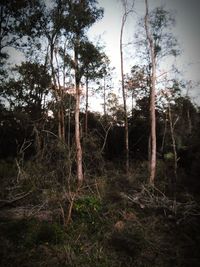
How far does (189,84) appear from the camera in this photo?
1741 cm

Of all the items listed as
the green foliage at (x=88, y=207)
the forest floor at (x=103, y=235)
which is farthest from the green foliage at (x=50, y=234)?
the green foliage at (x=88, y=207)

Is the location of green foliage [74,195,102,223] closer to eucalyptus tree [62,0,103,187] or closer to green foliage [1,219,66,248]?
green foliage [1,219,66,248]

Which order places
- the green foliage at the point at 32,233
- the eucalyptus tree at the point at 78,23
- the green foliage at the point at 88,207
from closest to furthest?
the green foliage at the point at 32,233
the green foliage at the point at 88,207
the eucalyptus tree at the point at 78,23

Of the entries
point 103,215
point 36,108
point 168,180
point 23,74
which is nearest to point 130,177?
point 168,180

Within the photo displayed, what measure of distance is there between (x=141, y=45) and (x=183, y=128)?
33.9 ft

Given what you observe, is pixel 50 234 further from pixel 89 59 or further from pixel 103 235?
pixel 89 59

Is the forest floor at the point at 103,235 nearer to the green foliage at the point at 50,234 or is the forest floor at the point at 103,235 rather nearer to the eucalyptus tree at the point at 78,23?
the green foliage at the point at 50,234

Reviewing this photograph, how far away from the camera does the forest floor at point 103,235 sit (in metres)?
5.83

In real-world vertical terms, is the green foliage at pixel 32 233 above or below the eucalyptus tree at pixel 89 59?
below

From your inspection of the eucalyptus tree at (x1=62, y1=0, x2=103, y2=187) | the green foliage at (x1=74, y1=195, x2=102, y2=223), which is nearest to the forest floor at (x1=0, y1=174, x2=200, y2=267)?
the green foliage at (x1=74, y1=195, x2=102, y2=223)

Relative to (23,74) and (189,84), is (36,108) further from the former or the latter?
(189,84)

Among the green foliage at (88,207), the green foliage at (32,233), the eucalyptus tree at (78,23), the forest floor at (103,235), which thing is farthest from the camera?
the eucalyptus tree at (78,23)

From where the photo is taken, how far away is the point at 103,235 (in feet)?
22.9

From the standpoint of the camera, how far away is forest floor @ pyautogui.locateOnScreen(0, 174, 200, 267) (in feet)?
19.1
